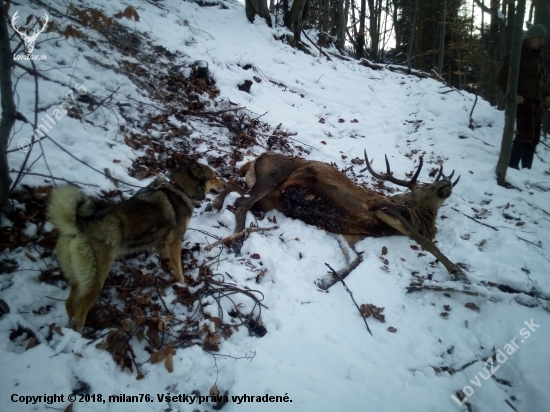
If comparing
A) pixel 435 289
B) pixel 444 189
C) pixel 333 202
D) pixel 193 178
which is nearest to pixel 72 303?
pixel 193 178

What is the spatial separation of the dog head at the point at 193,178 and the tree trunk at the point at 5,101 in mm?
1667

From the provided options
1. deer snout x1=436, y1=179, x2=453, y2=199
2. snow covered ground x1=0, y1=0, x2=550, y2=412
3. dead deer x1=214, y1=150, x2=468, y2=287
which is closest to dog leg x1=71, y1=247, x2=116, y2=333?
snow covered ground x1=0, y1=0, x2=550, y2=412

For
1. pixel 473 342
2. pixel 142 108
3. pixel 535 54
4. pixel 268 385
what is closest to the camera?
pixel 268 385

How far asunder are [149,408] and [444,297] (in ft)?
12.0

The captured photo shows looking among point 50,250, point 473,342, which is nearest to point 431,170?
point 473,342

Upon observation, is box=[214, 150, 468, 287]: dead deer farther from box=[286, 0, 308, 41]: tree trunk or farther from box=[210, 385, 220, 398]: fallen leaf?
box=[286, 0, 308, 41]: tree trunk

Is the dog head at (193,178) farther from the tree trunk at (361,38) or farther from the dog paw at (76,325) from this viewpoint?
the tree trunk at (361,38)

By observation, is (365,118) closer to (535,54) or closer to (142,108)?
(535,54)

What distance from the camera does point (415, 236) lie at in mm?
4793

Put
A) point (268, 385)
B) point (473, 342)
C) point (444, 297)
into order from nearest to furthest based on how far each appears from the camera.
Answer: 1. point (268, 385)
2. point (473, 342)
3. point (444, 297)

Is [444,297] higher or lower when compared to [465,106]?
lower

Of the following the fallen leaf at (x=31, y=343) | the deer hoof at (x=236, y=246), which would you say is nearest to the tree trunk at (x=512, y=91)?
the deer hoof at (x=236, y=246)

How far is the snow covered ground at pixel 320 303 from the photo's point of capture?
264 centimetres

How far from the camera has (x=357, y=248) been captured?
4887mm
